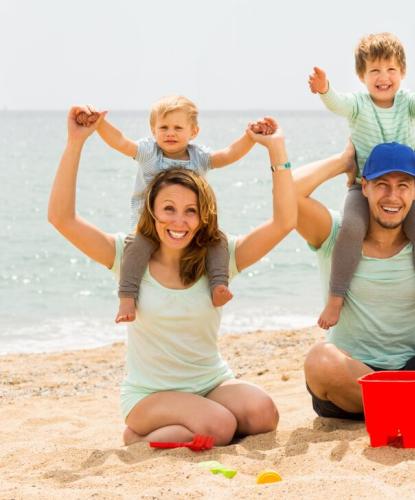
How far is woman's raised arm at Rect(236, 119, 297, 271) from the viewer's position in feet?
15.0

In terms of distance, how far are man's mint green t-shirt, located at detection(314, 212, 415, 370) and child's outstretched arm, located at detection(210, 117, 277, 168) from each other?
0.85 meters

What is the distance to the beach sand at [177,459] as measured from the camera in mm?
3721

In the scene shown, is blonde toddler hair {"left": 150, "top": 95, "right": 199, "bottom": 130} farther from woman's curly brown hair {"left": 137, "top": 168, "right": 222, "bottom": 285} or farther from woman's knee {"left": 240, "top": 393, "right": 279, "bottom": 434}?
woman's knee {"left": 240, "top": 393, "right": 279, "bottom": 434}

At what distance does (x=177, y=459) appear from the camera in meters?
4.29

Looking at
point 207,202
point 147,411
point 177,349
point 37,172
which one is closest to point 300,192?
point 207,202

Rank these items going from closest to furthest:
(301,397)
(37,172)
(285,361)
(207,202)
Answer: (207,202), (301,397), (285,361), (37,172)

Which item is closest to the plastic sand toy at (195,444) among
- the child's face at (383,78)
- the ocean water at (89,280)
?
the child's face at (383,78)

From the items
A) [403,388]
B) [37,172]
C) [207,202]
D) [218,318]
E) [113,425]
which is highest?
[37,172]

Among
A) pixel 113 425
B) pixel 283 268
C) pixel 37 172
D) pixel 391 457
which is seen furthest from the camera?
pixel 37 172

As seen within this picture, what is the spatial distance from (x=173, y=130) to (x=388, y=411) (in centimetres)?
209

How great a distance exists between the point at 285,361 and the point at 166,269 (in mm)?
3204

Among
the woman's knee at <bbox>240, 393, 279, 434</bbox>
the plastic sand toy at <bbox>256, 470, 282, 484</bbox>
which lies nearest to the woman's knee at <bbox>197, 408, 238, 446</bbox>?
the woman's knee at <bbox>240, 393, 279, 434</bbox>

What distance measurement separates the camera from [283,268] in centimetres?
1575

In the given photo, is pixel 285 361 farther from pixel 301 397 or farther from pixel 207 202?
pixel 207 202
